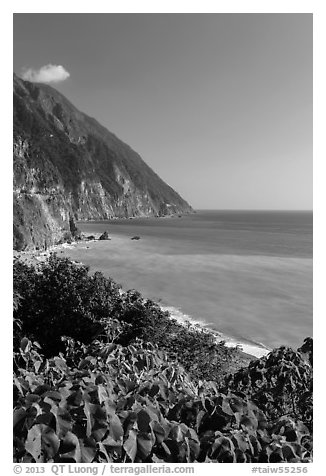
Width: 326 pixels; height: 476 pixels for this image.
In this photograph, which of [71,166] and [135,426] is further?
[71,166]

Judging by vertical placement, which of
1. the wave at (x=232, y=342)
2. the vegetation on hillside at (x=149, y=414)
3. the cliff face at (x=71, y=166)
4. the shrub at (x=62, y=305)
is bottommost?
the wave at (x=232, y=342)

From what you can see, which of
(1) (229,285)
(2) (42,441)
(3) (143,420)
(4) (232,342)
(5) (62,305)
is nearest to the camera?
(2) (42,441)

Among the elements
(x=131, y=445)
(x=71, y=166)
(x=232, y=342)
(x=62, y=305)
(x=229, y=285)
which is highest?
(x=71, y=166)

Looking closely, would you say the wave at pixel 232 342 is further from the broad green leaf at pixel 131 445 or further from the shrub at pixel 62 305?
the broad green leaf at pixel 131 445

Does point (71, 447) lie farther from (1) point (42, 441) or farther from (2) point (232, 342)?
(2) point (232, 342)

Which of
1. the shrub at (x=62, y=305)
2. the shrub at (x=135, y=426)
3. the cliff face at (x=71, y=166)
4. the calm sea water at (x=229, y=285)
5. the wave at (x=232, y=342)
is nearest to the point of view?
the shrub at (x=135, y=426)

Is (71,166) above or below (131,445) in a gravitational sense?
above

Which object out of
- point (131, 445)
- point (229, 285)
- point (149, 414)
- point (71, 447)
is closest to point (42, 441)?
point (71, 447)

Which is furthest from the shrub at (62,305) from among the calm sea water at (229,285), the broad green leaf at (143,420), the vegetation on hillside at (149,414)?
the broad green leaf at (143,420)

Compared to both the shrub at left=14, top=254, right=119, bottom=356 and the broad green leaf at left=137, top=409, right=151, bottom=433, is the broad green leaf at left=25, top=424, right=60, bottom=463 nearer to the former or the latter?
the broad green leaf at left=137, top=409, right=151, bottom=433
